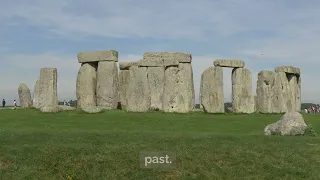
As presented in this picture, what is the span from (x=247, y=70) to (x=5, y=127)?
1933 cm

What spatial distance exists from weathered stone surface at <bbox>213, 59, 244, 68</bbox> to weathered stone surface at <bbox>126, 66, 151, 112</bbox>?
219 inches

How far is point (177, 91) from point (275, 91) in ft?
29.7

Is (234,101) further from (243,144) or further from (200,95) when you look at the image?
(243,144)

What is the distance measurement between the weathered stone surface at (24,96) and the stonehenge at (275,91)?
17.2 metres

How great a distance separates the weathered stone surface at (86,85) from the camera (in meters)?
34.6

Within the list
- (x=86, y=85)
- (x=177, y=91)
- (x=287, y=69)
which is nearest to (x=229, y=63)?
(x=177, y=91)

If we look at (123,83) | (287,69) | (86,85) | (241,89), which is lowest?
(241,89)

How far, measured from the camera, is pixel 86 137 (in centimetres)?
1645

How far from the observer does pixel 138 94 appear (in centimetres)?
3067

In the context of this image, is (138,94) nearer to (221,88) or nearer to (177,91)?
(177,91)

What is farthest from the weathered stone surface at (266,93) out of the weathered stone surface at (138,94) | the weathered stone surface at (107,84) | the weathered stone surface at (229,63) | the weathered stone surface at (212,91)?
the weathered stone surface at (107,84)

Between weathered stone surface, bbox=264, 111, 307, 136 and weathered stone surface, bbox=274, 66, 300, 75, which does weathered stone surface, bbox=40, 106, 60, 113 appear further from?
weathered stone surface, bbox=274, 66, 300, 75

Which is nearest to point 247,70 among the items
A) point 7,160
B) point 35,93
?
point 35,93

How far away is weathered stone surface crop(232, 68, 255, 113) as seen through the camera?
1357 inches
